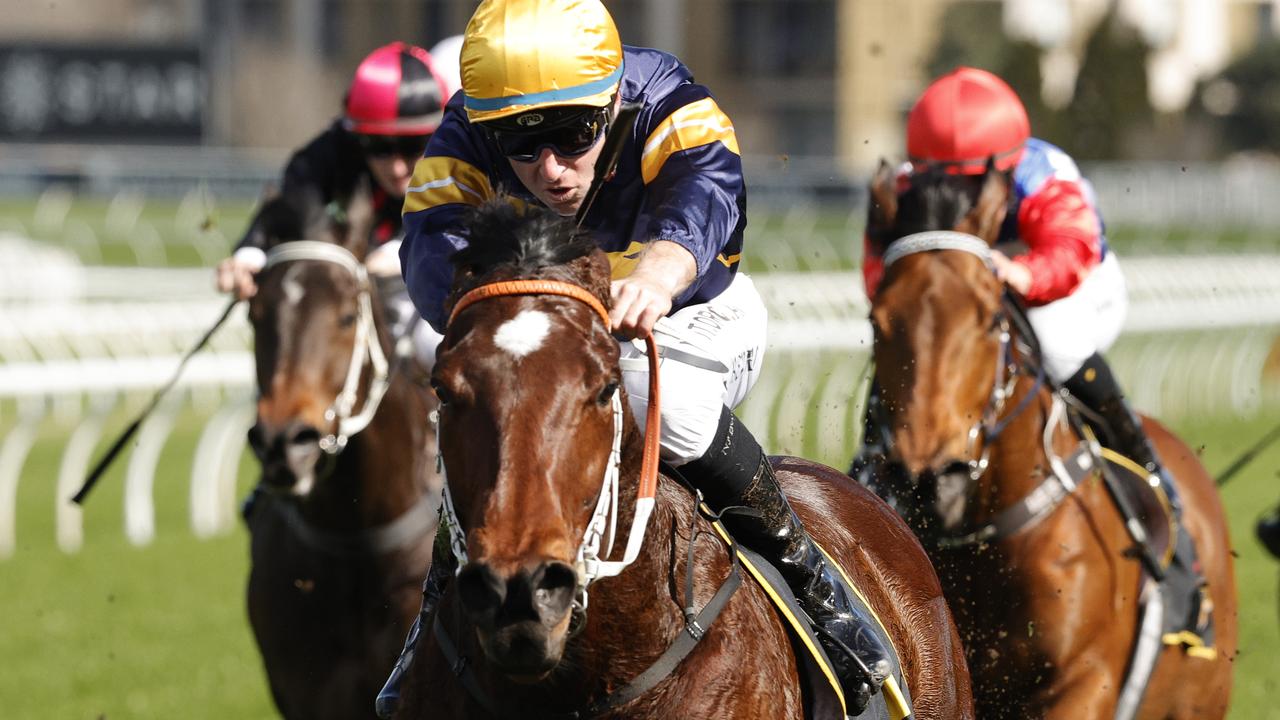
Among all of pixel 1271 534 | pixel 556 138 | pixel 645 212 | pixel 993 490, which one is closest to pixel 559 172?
pixel 556 138

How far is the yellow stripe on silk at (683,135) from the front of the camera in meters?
3.01

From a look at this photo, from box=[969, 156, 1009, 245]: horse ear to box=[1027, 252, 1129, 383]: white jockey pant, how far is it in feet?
1.41

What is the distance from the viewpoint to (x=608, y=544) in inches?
101

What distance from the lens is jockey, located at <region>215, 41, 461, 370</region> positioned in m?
5.40

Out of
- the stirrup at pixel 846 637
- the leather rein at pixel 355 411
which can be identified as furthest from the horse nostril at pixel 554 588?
the leather rein at pixel 355 411

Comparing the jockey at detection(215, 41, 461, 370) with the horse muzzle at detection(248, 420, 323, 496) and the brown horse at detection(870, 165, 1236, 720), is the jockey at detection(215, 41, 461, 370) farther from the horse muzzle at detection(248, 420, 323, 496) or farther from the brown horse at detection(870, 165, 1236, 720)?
the brown horse at detection(870, 165, 1236, 720)

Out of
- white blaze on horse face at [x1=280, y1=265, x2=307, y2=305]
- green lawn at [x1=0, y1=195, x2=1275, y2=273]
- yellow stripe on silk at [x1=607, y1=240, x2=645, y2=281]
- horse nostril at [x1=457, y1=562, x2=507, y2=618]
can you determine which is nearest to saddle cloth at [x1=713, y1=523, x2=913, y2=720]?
yellow stripe on silk at [x1=607, y1=240, x2=645, y2=281]

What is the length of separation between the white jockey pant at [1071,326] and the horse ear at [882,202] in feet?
1.95

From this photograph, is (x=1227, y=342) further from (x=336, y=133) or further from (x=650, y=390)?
(x=650, y=390)

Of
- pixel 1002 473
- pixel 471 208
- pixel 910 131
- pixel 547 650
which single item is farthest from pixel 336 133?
pixel 547 650

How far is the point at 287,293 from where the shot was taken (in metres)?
5.03

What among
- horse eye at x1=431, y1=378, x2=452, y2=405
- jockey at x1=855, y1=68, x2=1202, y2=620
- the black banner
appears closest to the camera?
horse eye at x1=431, y1=378, x2=452, y2=405

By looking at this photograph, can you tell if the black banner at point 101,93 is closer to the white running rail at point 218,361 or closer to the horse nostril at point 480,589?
the white running rail at point 218,361

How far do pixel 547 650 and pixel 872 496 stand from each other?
1.90 meters
